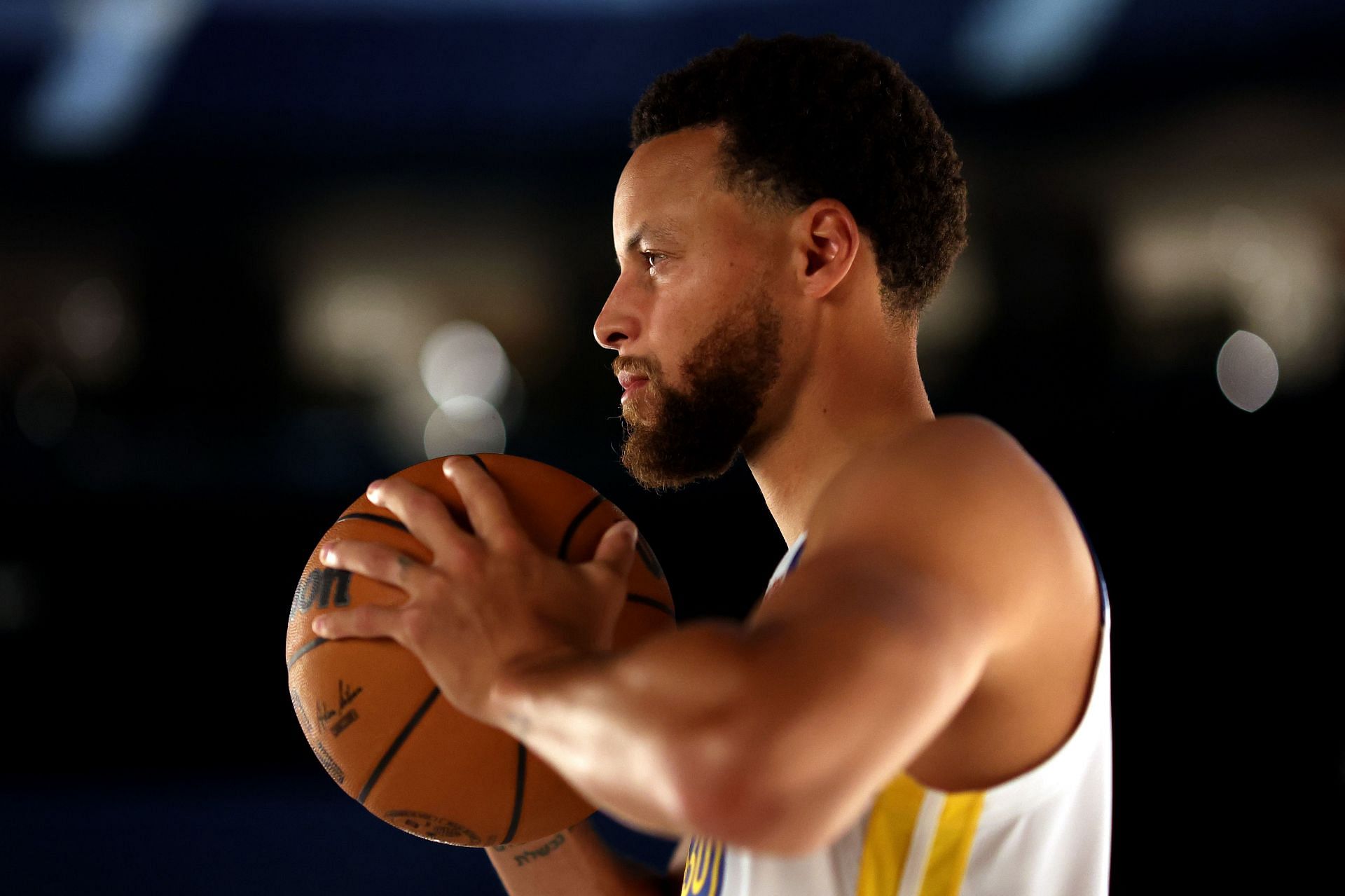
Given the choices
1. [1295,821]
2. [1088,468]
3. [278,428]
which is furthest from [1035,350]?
[278,428]

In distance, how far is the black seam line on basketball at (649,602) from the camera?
1.02 metres

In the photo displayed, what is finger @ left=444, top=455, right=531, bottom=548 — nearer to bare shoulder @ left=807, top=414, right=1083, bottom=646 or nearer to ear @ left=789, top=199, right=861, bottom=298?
bare shoulder @ left=807, top=414, right=1083, bottom=646

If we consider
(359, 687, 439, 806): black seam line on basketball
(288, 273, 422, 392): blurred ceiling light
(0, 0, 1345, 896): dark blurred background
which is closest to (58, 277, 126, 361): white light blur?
(0, 0, 1345, 896): dark blurred background

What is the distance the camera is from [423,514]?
896 millimetres

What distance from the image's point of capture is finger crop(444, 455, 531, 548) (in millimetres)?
856

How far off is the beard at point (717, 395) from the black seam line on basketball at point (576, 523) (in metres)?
0.13

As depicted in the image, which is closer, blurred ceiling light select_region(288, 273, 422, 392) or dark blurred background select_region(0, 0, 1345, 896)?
dark blurred background select_region(0, 0, 1345, 896)

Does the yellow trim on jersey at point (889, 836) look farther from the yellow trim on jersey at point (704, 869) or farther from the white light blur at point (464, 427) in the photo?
the white light blur at point (464, 427)

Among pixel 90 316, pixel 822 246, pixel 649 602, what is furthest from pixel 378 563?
pixel 90 316

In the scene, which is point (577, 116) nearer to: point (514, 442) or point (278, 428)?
point (514, 442)

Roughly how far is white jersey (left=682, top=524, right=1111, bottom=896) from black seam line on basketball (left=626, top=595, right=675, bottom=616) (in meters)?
0.13

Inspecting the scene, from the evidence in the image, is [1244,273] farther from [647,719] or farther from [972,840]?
[647,719]

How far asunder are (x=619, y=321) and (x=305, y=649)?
0.45m

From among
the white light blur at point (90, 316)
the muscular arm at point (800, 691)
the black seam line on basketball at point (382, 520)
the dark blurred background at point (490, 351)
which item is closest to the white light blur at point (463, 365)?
the dark blurred background at point (490, 351)
